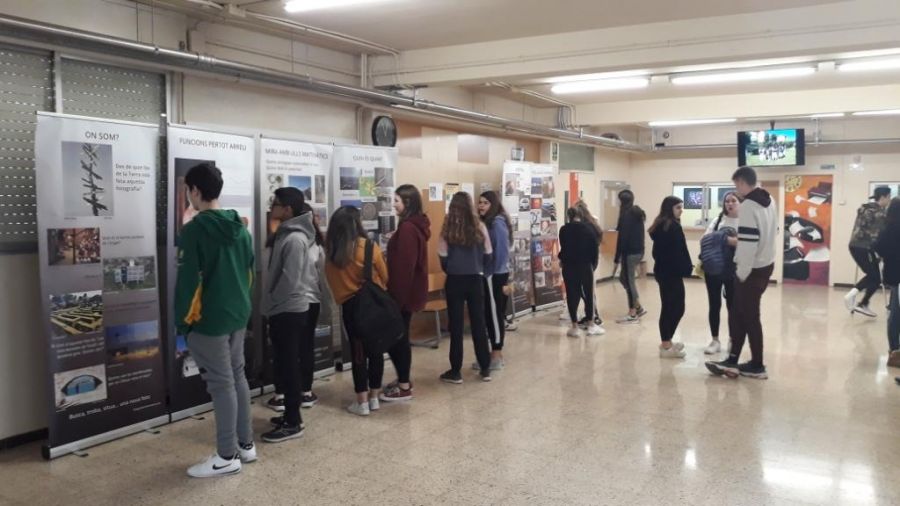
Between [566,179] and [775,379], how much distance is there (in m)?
5.72

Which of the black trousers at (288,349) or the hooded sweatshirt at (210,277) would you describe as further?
the black trousers at (288,349)

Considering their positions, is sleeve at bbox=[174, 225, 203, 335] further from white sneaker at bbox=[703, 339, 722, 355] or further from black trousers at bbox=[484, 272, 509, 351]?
white sneaker at bbox=[703, 339, 722, 355]

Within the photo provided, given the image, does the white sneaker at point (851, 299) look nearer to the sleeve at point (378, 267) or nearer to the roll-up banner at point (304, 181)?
the roll-up banner at point (304, 181)

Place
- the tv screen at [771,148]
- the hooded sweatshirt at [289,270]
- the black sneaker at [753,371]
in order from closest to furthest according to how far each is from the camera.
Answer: the hooded sweatshirt at [289,270] → the black sneaker at [753,371] → the tv screen at [771,148]

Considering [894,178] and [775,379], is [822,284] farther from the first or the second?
[775,379]

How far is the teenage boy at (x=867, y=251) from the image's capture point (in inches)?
330

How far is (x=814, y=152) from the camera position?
11914mm

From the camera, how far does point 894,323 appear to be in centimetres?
616

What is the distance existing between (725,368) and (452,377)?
2.30 meters

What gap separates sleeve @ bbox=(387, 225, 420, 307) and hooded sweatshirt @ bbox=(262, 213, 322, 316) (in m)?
0.78

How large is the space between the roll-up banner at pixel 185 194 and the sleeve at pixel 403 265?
3.69 ft

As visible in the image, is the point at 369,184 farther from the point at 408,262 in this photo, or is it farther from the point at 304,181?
the point at 408,262

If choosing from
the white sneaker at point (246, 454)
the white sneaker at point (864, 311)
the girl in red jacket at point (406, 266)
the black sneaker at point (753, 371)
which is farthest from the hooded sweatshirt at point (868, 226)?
the white sneaker at point (246, 454)

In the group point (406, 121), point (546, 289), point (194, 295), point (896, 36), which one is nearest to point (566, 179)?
point (546, 289)
